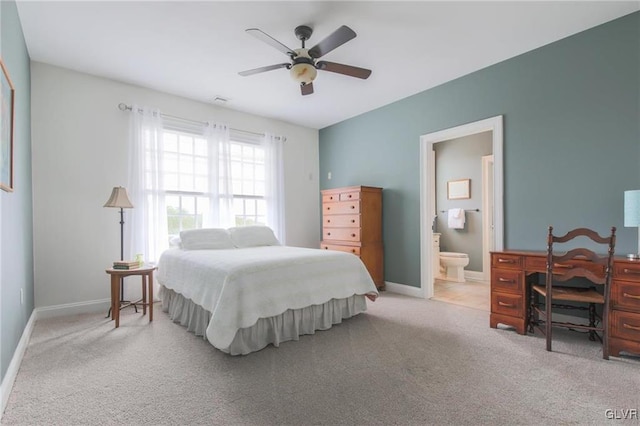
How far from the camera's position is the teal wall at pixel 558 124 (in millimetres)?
2684

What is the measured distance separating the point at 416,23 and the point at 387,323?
9.10 feet

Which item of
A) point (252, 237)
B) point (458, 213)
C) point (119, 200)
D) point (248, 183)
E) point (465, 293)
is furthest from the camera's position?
point (458, 213)

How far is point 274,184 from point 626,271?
423cm

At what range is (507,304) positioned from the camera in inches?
114

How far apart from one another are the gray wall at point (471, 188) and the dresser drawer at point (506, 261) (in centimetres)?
271

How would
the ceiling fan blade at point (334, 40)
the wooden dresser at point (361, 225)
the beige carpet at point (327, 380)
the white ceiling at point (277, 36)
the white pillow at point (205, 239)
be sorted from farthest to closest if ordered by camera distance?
the wooden dresser at point (361, 225), the white pillow at point (205, 239), the white ceiling at point (277, 36), the ceiling fan blade at point (334, 40), the beige carpet at point (327, 380)

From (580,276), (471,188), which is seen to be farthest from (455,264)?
(580,276)

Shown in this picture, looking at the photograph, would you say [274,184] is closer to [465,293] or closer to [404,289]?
[404,289]

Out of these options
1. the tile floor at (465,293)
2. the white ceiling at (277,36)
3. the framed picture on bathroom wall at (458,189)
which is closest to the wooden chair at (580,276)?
the tile floor at (465,293)

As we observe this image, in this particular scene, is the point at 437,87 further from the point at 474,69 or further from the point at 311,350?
the point at 311,350

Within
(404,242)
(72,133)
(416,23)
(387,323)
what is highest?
(416,23)

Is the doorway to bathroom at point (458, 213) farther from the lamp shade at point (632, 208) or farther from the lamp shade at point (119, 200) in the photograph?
the lamp shade at point (119, 200)

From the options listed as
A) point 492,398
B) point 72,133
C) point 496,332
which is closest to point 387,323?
point 496,332

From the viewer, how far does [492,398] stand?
1.81 m
